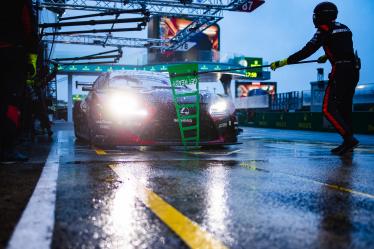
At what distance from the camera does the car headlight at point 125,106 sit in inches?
240

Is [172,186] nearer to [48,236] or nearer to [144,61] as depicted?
[48,236]

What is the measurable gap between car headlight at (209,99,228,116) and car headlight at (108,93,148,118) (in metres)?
1.06

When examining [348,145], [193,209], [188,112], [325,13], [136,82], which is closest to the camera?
[193,209]

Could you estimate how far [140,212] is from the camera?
2.20 m

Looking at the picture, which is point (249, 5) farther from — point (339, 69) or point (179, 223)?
point (179, 223)

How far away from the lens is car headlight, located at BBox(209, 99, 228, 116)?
21.0ft

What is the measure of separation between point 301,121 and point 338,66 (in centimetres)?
1300

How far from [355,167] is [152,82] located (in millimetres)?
4154

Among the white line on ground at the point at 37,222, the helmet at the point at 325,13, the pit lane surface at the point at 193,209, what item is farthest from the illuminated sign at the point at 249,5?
the white line on ground at the point at 37,222

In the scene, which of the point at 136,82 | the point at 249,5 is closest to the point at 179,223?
the point at 136,82

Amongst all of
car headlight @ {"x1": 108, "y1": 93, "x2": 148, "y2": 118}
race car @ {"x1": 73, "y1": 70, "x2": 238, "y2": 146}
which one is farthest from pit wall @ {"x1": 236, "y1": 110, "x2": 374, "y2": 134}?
car headlight @ {"x1": 108, "y1": 93, "x2": 148, "y2": 118}

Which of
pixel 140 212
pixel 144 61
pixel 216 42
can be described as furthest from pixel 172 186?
pixel 216 42

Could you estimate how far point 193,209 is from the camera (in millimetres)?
2291

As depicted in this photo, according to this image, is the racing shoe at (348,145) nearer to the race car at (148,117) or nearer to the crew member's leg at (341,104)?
the crew member's leg at (341,104)
